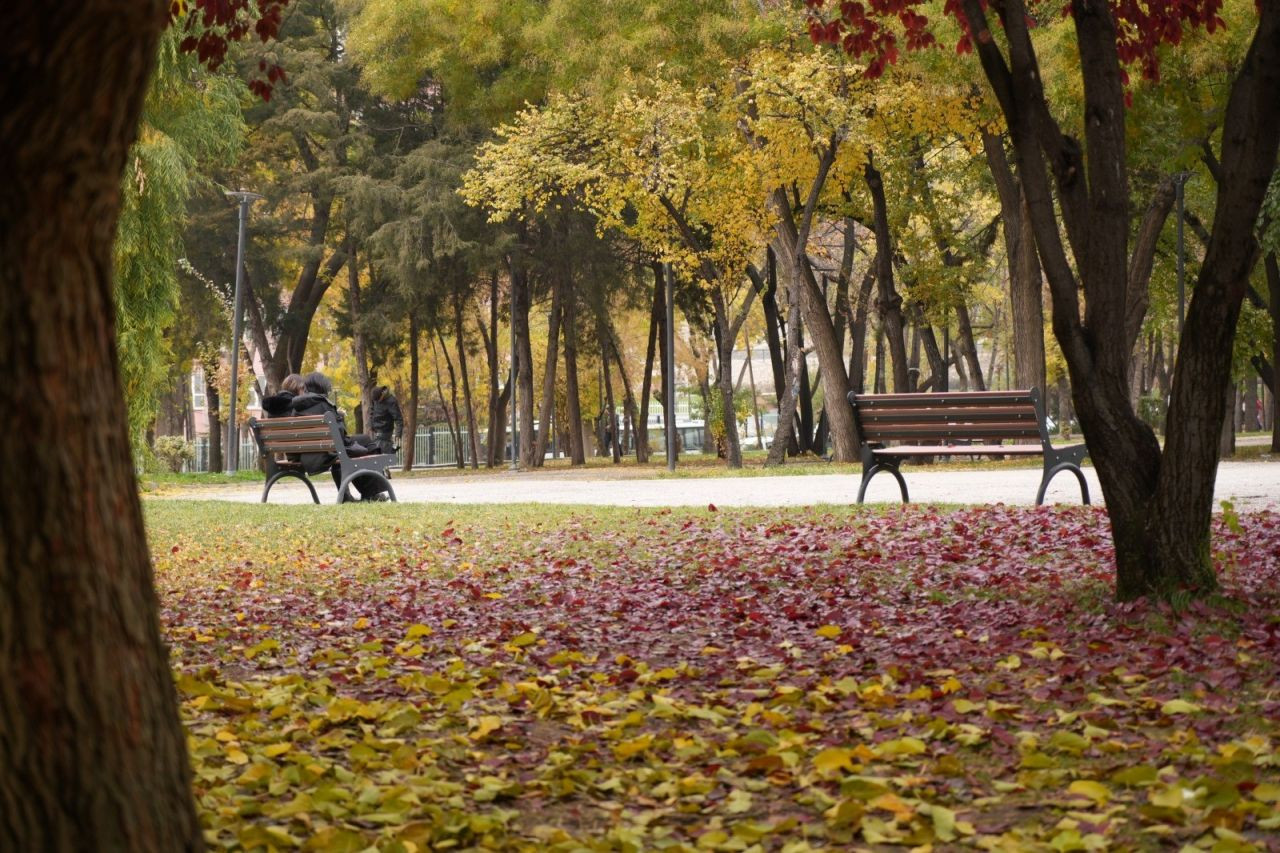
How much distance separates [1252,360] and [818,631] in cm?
3362

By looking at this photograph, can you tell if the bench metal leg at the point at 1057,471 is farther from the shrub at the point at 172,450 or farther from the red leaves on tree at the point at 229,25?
the shrub at the point at 172,450

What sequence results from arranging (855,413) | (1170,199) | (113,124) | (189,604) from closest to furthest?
(113,124) < (189,604) < (855,413) < (1170,199)

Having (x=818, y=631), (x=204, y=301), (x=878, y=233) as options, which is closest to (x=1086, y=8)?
(x=818, y=631)

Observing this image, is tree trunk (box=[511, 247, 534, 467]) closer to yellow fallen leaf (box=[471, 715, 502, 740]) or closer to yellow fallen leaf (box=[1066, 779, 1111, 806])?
yellow fallen leaf (box=[471, 715, 502, 740])

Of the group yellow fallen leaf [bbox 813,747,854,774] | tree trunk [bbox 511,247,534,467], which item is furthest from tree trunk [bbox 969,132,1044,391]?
yellow fallen leaf [bbox 813,747,854,774]

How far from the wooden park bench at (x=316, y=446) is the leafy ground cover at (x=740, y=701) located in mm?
6999

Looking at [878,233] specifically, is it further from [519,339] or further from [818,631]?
[818,631]

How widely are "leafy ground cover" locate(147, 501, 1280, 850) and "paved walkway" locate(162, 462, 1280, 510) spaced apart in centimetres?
588

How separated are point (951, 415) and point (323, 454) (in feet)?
24.9

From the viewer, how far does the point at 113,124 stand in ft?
9.08

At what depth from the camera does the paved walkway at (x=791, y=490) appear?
638 inches

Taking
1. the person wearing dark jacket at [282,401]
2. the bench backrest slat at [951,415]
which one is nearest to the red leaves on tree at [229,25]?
the bench backrest slat at [951,415]

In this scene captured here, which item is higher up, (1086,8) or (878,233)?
(878,233)

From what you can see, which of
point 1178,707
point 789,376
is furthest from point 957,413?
point 789,376
